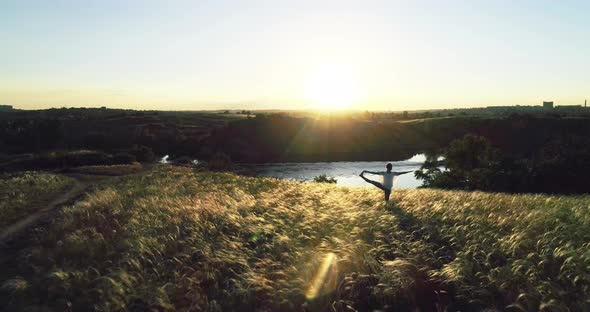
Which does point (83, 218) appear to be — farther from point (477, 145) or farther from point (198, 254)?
point (477, 145)

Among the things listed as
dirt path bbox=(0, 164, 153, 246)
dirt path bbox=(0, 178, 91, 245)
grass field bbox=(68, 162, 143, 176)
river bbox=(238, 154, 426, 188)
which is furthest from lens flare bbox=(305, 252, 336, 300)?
river bbox=(238, 154, 426, 188)

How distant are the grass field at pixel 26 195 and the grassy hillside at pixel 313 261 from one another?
22.1ft

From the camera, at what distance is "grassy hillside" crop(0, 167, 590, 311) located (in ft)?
27.9

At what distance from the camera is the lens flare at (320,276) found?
873 centimetres

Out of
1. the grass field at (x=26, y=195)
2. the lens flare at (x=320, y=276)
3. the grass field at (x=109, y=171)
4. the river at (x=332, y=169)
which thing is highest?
the lens flare at (x=320, y=276)

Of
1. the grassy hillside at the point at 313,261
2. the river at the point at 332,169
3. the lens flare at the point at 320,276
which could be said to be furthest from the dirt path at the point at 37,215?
the river at the point at 332,169

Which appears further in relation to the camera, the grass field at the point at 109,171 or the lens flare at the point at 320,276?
the grass field at the point at 109,171

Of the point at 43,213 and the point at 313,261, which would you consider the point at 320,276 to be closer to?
the point at 313,261

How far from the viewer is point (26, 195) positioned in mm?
24766

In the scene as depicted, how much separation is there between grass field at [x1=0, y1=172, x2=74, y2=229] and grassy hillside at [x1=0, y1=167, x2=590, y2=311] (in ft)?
22.1

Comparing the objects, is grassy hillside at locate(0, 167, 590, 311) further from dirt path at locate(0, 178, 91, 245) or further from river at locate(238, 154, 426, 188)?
river at locate(238, 154, 426, 188)

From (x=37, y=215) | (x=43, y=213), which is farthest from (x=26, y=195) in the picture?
(x=37, y=215)

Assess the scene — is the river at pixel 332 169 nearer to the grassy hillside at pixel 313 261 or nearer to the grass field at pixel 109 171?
the grass field at pixel 109 171

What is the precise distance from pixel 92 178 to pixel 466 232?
34.2 meters
